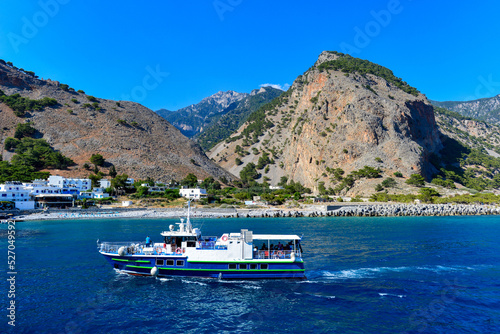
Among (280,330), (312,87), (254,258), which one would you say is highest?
(312,87)

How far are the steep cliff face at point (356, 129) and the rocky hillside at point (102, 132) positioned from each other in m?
49.0

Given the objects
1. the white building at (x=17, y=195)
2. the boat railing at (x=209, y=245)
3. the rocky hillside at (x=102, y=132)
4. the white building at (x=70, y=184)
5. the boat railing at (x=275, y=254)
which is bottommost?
the boat railing at (x=275, y=254)

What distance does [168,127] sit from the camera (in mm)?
191625

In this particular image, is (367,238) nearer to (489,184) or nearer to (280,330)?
(280,330)

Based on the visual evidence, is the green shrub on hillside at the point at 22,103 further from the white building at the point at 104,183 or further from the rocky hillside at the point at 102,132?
the white building at the point at 104,183

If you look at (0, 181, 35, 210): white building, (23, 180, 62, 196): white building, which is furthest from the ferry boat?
(23, 180, 62, 196): white building

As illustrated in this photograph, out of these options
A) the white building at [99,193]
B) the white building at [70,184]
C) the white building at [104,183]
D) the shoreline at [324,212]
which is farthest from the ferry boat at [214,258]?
the white building at [104,183]

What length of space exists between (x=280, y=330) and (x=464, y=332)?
35.4ft

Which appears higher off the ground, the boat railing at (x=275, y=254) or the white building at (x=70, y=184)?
the white building at (x=70, y=184)

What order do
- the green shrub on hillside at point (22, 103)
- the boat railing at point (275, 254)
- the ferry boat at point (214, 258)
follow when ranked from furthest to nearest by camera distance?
the green shrub on hillside at point (22, 103)
the boat railing at point (275, 254)
the ferry boat at point (214, 258)

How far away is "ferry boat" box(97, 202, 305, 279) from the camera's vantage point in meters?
27.1

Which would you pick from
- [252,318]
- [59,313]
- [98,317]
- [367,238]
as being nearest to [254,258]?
[252,318]

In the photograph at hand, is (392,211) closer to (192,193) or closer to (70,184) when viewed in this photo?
(192,193)

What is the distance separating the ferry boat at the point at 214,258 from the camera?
27.1m
